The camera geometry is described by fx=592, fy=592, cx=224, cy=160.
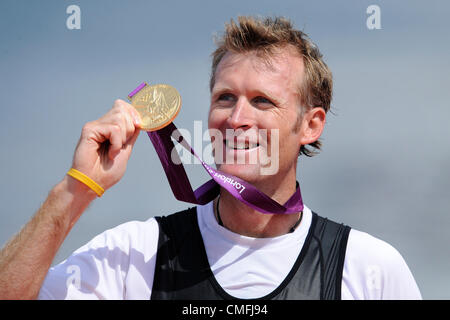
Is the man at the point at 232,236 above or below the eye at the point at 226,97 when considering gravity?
below

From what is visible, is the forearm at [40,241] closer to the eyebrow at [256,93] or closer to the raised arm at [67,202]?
the raised arm at [67,202]

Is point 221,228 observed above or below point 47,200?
below

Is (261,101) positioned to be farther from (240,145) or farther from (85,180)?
(85,180)

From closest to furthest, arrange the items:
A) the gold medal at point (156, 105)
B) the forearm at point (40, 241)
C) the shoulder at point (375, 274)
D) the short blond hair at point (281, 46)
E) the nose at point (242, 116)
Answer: the forearm at point (40, 241), the gold medal at point (156, 105), the shoulder at point (375, 274), the nose at point (242, 116), the short blond hair at point (281, 46)

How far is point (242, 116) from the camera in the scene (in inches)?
204

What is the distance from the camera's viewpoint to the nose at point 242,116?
5.18 m

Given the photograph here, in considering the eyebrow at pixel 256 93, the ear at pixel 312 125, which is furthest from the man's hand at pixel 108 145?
the ear at pixel 312 125

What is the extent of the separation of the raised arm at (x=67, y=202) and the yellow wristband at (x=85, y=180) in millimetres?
33

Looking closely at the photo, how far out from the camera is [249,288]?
4.94 meters

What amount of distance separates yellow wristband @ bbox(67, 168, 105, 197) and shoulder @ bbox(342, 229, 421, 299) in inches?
85.4

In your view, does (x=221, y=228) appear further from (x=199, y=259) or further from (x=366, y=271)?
(x=366, y=271)
